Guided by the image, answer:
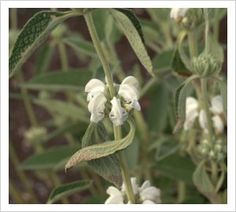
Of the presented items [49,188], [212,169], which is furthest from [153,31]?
[49,188]

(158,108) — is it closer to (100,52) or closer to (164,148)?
(164,148)

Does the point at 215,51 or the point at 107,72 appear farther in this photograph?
the point at 215,51

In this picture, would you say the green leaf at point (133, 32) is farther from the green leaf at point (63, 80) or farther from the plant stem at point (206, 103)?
the green leaf at point (63, 80)

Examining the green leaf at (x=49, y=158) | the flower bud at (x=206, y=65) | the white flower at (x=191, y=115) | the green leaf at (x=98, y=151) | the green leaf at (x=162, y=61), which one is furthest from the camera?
the green leaf at (x=49, y=158)

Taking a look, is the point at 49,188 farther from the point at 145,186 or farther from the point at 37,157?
the point at 145,186

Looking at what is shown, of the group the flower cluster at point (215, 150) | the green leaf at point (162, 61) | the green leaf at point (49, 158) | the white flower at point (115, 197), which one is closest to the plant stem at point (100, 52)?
the white flower at point (115, 197)

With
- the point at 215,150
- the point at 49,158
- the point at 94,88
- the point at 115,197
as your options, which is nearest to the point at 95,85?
the point at 94,88

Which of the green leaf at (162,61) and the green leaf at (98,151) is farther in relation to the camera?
the green leaf at (162,61)
